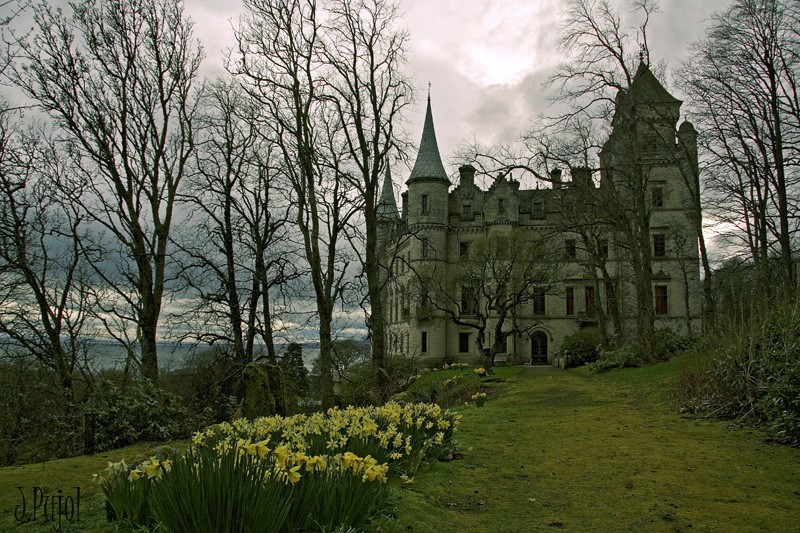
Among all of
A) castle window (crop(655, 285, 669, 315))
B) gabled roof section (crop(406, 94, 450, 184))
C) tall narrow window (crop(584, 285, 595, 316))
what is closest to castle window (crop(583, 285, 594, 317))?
tall narrow window (crop(584, 285, 595, 316))

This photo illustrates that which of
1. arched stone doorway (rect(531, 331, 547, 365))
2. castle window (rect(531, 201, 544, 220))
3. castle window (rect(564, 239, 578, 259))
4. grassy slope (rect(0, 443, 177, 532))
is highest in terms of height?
castle window (rect(531, 201, 544, 220))

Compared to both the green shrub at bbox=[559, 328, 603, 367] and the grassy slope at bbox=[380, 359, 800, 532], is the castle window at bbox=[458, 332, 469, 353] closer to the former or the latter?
the green shrub at bbox=[559, 328, 603, 367]

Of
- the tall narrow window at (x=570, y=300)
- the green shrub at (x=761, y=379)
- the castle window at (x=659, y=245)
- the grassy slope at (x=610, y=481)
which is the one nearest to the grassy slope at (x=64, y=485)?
the grassy slope at (x=610, y=481)

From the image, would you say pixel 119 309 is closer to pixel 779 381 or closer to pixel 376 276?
pixel 376 276

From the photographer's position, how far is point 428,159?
4938 cm

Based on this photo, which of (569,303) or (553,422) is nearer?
(553,422)

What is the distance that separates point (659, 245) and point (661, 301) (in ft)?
16.1

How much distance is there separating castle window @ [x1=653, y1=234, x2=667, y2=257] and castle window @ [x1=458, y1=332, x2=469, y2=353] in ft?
57.5

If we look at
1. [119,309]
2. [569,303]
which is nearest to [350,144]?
[119,309]

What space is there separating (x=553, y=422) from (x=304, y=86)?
38.6ft

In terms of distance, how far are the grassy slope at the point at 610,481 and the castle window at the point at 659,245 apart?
42913mm

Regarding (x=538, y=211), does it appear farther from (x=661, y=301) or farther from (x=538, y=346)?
(x=661, y=301)

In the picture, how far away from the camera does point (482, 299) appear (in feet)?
157

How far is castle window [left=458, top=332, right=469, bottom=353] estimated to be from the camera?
49.4 metres
